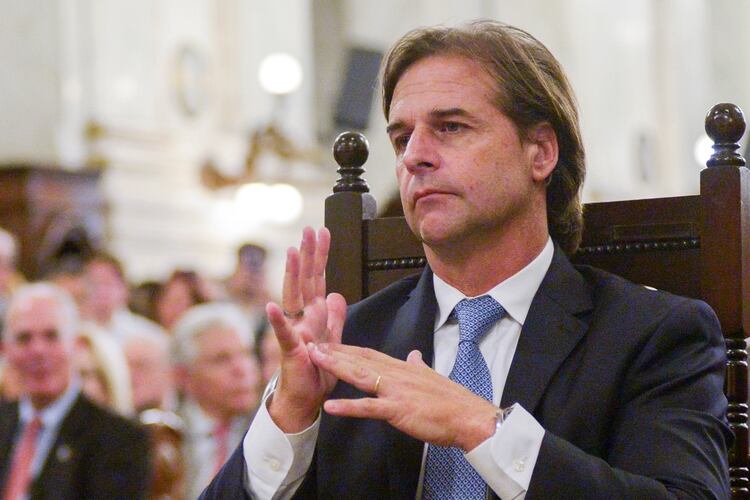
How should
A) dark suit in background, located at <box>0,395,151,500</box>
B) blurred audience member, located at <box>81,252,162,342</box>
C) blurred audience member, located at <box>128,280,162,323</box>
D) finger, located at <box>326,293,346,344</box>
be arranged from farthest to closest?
blurred audience member, located at <box>128,280,162,323</box>, blurred audience member, located at <box>81,252,162,342</box>, dark suit in background, located at <box>0,395,151,500</box>, finger, located at <box>326,293,346,344</box>

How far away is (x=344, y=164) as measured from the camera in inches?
104

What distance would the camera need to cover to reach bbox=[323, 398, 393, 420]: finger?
77.2 inches

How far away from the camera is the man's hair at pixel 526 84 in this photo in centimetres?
229

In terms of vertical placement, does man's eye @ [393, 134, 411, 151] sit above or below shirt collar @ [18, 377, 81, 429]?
above

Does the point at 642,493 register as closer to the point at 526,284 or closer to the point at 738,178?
the point at 526,284

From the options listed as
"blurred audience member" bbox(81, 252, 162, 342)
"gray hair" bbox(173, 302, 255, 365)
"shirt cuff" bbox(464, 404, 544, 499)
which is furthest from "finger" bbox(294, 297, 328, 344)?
"blurred audience member" bbox(81, 252, 162, 342)

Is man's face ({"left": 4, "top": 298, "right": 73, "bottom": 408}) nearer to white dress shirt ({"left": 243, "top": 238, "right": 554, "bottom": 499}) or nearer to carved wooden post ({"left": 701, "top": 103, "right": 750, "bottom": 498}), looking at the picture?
white dress shirt ({"left": 243, "top": 238, "right": 554, "bottom": 499})

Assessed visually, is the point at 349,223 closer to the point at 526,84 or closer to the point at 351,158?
the point at 351,158

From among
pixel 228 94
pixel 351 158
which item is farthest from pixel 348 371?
pixel 228 94

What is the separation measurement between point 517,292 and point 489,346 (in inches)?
4.2

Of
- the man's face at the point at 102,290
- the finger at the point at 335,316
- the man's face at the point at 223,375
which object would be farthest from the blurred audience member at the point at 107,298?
the finger at the point at 335,316

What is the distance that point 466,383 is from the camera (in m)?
2.26

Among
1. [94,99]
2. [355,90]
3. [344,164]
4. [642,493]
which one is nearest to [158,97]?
[94,99]

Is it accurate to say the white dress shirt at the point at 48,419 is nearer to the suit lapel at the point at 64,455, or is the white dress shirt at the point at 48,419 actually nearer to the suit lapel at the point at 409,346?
the suit lapel at the point at 64,455
